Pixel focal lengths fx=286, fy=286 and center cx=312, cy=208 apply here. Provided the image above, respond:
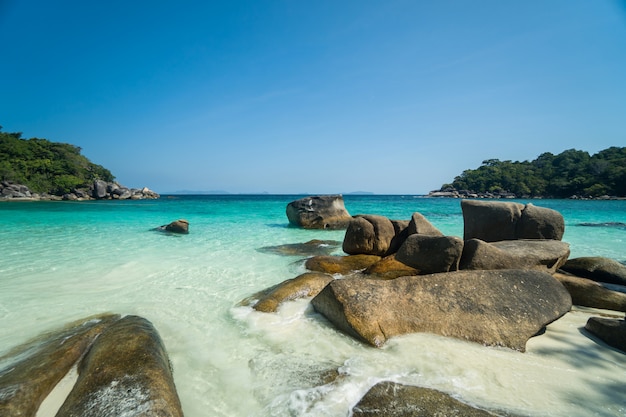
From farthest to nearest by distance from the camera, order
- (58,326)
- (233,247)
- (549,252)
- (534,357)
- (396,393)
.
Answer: (233,247)
(549,252)
(58,326)
(534,357)
(396,393)

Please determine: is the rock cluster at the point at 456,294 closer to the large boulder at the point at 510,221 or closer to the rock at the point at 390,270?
the rock at the point at 390,270

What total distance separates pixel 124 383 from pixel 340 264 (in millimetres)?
5565

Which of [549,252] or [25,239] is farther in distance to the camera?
[25,239]

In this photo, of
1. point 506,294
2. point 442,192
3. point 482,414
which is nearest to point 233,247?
point 506,294

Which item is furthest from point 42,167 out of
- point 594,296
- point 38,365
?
point 594,296

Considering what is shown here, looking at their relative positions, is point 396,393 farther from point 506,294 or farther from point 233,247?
point 233,247

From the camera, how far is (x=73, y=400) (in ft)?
7.93

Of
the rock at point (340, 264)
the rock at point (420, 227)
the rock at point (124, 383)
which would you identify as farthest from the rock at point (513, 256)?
the rock at point (124, 383)

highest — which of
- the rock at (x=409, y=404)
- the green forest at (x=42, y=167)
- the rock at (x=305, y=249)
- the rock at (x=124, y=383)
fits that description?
the green forest at (x=42, y=167)

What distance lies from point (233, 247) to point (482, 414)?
10322mm

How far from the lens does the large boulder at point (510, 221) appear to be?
7575mm

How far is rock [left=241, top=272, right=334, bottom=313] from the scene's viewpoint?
5.10m

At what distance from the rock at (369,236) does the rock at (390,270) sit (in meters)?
1.92

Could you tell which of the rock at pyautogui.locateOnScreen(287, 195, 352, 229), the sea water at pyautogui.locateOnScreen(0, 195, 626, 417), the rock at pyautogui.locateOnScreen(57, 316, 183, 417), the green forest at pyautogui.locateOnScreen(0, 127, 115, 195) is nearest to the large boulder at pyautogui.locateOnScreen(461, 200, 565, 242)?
the sea water at pyautogui.locateOnScreen(0, 195, 626, 417)
